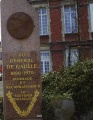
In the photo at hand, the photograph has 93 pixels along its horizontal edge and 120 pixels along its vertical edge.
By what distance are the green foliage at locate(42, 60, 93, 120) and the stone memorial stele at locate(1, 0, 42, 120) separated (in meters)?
0.66

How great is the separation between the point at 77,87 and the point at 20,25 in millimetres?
2546

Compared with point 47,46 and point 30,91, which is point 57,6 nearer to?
point 47,46

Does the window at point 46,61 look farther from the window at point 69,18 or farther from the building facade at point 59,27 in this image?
the window at point 69,18

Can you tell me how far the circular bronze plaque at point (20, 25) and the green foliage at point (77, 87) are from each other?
183cm

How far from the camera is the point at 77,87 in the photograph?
34.4 ft

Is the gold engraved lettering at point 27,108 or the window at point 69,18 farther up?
the window at point 69,18

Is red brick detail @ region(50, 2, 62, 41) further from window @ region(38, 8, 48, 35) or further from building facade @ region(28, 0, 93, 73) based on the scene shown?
window @ region(38, 8, 48, 35)

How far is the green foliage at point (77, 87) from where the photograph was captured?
33.8 ft

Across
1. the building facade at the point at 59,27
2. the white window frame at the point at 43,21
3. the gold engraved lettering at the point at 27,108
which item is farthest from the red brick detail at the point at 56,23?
the gold engraved lettering at the point at 27,108

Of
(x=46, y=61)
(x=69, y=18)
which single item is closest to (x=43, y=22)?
(x=69, y=18)

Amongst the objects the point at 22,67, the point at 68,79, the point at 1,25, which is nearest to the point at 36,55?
the point at 22,67

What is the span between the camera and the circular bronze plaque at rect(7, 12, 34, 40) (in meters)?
9.34

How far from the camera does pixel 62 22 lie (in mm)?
29344

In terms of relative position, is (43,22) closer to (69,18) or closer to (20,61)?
(69,18)
